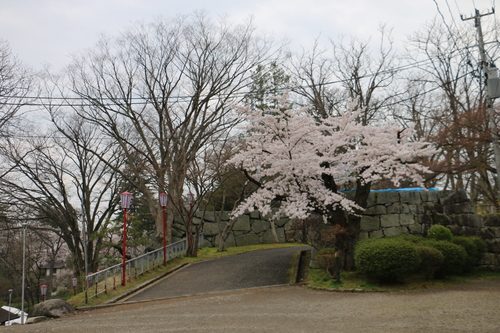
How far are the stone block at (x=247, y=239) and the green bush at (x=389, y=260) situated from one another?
1410 centimetres

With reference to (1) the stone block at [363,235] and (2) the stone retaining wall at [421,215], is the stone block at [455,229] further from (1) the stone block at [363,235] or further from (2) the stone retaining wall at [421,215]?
(1) the stone block at [363,235]

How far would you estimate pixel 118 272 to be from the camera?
42.2 ft

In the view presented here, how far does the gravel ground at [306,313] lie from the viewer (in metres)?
6.24

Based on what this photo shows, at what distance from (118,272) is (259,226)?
501 inches

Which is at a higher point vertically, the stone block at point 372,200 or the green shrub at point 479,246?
the stone block at point 372,200

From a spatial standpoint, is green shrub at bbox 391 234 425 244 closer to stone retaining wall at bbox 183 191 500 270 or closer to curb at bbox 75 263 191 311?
stone retaining wall at bbox 183 191 500 270

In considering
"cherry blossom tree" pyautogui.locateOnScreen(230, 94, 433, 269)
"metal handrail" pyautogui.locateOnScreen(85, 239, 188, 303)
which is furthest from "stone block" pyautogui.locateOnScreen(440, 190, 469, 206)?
"metal handrail" pyautogui.locateOnScreen(85, 239, 188, 303)

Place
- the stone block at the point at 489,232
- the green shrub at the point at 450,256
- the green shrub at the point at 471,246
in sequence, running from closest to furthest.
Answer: the green shrub at the point at 450,256 → the green shrub at the point at 471,246 → the stone block at the point at 489,232

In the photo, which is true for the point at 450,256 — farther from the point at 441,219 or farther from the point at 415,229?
the point at 441,219

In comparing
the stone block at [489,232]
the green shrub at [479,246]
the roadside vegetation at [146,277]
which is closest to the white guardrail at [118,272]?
the roadside vegetation at [146,277]

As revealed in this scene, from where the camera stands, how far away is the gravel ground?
6.24 meters

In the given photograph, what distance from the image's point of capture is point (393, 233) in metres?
13.3

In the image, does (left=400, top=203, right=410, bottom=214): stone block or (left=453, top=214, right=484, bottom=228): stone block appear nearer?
(left=453, top=214, right=484, bottom=228): stone block

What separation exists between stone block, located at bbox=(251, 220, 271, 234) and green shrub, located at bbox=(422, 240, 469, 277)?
45.9ft
